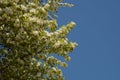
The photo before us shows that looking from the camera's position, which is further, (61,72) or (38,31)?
(61,72)

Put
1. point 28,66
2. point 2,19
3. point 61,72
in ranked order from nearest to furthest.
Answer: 1. point 2,19
2. point 28,66
3. point 61,72

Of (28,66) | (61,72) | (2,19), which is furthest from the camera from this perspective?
(61,72)

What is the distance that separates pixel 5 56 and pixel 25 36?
1.77 metres

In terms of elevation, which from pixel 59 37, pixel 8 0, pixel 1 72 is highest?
pixel 8 0

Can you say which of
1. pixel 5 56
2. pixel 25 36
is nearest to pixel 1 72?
pixel 5 56

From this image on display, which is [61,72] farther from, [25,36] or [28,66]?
[25,36]

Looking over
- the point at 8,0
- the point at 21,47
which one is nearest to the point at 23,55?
the point at 21,47

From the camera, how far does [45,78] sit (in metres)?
19.7

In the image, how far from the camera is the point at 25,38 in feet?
57.8

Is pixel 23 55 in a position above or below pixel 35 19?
below

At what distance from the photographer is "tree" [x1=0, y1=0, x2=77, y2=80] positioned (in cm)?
1755

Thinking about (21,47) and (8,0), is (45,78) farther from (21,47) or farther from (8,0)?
(8,0)

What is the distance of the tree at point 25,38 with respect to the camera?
691 inches

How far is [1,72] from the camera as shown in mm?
18500
